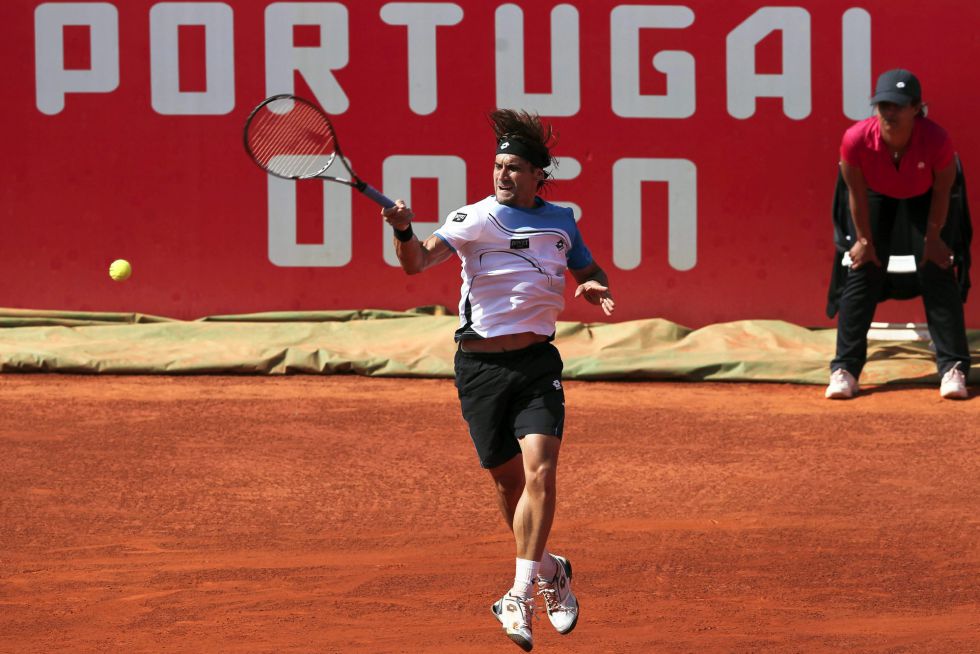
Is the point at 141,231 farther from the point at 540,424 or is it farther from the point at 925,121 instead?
the point at 540,424

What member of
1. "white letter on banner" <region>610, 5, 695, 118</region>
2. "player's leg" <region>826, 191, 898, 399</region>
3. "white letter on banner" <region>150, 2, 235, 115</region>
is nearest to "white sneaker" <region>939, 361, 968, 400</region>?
"player's leg" <region>826, 191, 898, 399</region>

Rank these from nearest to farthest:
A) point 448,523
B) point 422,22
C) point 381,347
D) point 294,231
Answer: point 448,523, point 381,347, point 422,22, point 294,231

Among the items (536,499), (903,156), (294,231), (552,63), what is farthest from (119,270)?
(536,499)

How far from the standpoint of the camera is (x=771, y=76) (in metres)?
11.3

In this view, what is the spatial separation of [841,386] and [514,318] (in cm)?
458

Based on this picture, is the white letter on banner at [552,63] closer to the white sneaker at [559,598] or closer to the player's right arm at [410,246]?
the player's right arm at [410,246]

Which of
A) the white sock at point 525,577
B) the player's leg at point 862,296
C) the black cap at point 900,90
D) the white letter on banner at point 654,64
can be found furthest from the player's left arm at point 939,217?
the white sock at point 525,577

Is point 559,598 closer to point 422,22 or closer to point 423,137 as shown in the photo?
point 423,137

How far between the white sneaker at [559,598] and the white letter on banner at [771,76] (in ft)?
21.8

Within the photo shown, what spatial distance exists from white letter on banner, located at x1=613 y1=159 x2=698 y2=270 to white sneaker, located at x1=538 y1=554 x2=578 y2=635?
6.22 meters

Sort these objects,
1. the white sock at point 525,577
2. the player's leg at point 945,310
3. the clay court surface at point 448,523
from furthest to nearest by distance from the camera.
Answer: the player's leg at point 945,310 < the clay court surface at point 448,523 < the white sock at point 525,577

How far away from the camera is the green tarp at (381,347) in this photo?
33.2 feet

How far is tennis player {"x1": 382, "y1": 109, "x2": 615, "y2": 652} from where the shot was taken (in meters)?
5.29

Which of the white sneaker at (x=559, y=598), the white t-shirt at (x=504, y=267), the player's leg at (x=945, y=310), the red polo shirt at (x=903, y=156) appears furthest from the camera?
the player's leg at (x=945, y=310)
